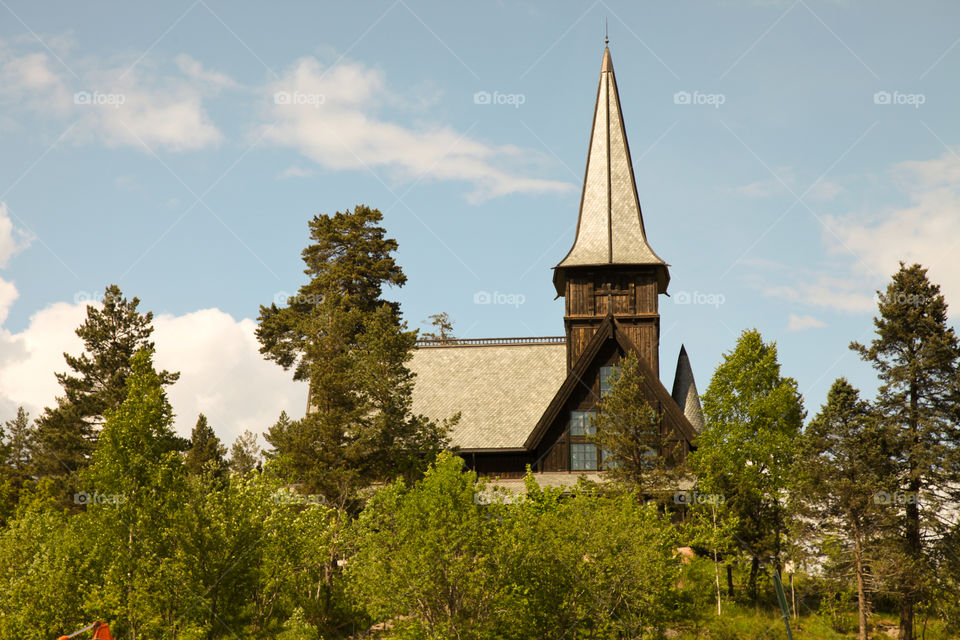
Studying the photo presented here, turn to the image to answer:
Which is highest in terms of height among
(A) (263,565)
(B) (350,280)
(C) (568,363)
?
(B) (350,280)

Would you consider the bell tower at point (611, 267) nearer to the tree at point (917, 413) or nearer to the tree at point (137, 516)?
the tree at point (917, 413)

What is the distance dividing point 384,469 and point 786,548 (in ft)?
52.7

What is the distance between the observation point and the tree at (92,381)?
142 feet

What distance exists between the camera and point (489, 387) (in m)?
45.9

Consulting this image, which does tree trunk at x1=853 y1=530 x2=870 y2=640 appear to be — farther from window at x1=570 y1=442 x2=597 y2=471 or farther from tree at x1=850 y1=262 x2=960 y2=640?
window at x1=570 y1=442 x2=597 y2=471

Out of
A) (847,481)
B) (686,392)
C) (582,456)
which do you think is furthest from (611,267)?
(847,481)

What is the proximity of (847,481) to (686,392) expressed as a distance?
13.5 m

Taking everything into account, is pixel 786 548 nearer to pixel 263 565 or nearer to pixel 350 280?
pixel 263 565

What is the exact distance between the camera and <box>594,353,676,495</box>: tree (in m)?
32.3

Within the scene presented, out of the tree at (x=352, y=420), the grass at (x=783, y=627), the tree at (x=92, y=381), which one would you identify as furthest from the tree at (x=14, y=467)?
the grass at (x=783, y=627)

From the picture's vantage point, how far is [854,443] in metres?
30.2

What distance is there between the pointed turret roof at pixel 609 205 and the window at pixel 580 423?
25.4 ft

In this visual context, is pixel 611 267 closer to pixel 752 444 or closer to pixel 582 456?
pixel 582 456

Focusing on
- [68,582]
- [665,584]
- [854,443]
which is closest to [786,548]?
[854,443]
